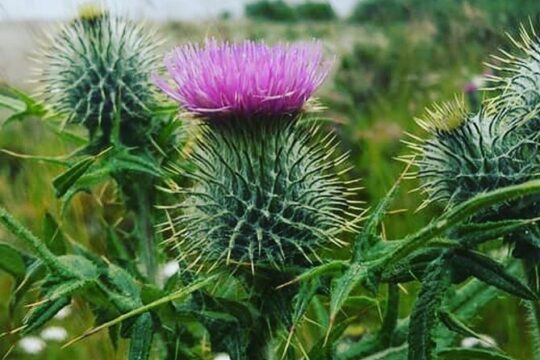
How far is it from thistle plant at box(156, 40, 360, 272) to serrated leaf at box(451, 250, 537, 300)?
383mm

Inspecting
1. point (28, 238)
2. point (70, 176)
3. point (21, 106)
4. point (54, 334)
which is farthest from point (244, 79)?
point (54, 334)

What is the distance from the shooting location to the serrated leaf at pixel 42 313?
7.84 feet

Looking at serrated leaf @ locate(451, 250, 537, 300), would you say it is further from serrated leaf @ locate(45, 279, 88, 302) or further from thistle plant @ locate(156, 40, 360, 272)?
serrated leaf @ locate(45, 279, 88, 302)

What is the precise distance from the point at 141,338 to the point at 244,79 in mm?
649

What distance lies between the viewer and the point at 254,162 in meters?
2.64

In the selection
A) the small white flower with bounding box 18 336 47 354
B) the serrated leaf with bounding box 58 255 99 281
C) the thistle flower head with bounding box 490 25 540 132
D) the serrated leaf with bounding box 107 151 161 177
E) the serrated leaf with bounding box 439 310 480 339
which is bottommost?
the small white flower with bounding box 18 336 47 354

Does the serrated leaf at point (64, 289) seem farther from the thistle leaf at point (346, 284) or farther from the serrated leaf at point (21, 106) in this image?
the serrated leaf at point (21, 106)

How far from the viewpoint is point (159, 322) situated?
2504 millimetres

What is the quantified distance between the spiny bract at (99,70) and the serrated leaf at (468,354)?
1.28 metres

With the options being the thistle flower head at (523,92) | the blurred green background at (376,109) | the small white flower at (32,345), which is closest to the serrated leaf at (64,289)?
the blurred green background at (376,109)

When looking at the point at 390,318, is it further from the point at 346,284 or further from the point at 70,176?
the point at 70,176

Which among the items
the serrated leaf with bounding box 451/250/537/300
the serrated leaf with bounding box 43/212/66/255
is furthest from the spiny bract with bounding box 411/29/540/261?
the serrated leaf with bounding box 43/212/66/255

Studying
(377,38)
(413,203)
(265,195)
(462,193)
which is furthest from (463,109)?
(377,38)

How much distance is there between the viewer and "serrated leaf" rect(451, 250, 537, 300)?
2227 millimetres
